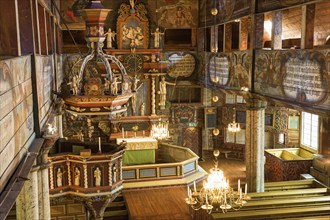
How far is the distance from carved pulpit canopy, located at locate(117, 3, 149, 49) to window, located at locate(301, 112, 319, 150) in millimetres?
8359

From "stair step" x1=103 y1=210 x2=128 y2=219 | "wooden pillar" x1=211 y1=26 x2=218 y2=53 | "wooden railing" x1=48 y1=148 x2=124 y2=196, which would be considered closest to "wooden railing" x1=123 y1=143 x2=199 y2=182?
"stair step" x1=103 y1=210 x2=128 y2=219

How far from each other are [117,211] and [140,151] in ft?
12.6

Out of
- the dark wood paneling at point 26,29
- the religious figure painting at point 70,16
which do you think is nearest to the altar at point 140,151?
the religious figure painting at point 70,16

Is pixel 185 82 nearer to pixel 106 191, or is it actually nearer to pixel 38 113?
pixel 106 191

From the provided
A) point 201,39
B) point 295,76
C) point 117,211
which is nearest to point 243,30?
point 201,39

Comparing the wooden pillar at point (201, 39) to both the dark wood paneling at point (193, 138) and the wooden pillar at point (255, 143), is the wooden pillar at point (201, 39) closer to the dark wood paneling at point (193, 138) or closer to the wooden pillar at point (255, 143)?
the dark wood paneling at point (193, 138)

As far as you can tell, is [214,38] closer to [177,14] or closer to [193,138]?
[177,14]

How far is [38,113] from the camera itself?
A: 7.53 meters

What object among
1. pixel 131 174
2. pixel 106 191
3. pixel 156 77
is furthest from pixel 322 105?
pixel 156 77

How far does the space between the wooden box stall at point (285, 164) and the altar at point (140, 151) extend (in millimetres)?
5231

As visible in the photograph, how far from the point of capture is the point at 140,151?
56.6 feet

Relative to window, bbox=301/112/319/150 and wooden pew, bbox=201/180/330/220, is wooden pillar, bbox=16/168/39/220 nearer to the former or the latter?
wooden pew, bbox=201/180/330/220

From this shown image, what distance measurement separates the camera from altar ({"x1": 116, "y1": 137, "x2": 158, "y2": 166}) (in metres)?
17.1

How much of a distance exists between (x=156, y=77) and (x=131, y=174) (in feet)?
16.2
